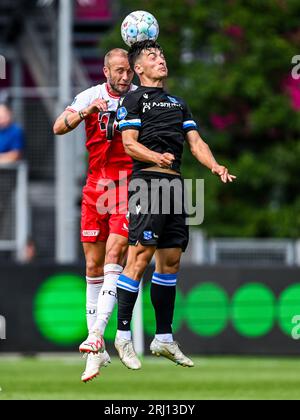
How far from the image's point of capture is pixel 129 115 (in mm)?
12125

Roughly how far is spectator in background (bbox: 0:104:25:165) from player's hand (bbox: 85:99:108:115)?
10.7 metres

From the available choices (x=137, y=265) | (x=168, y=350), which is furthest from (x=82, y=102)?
(x=168, y=350)

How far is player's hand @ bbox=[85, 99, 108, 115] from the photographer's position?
12180 millimetres

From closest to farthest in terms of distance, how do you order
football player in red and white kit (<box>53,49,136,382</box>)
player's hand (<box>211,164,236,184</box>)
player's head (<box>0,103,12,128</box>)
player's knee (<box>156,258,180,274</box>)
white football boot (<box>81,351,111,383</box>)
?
player's hand (<box>211,164,236,184</box>)
white football boot (<box>81,351,111,383</box>)
player's knee (<box>156,258,180,274</box>)
football player in red and white kit (<box>53,49,136,382</box>)
player's head (<box>0,103,12,128</box>)

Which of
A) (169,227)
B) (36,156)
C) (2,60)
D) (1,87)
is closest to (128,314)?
(169,227)

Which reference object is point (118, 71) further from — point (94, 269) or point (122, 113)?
point (94, 269)

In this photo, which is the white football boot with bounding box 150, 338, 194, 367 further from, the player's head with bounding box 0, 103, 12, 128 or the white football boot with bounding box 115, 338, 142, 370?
the player's head with bounding box 0, 103, 12, 128

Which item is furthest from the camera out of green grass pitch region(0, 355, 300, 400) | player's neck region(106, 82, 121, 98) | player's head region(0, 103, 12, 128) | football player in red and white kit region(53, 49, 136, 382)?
player's head region(0, 103, 12, 128)

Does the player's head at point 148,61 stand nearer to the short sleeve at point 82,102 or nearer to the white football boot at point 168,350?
the short sleeve at point 82,102

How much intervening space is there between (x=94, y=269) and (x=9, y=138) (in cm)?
1033

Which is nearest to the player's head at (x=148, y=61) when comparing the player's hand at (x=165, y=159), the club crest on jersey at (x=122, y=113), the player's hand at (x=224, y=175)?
the club crest on jersey at (x=122, y=113)

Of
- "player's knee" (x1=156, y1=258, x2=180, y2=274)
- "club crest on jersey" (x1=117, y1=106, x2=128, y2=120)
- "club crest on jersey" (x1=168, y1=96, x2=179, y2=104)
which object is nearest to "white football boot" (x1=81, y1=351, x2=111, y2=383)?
"player's knee" (x1=156, y1=258, x2=180, y2=274)

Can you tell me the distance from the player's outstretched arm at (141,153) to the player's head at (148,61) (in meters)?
0.53

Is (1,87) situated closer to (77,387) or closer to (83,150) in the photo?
(83,150)
